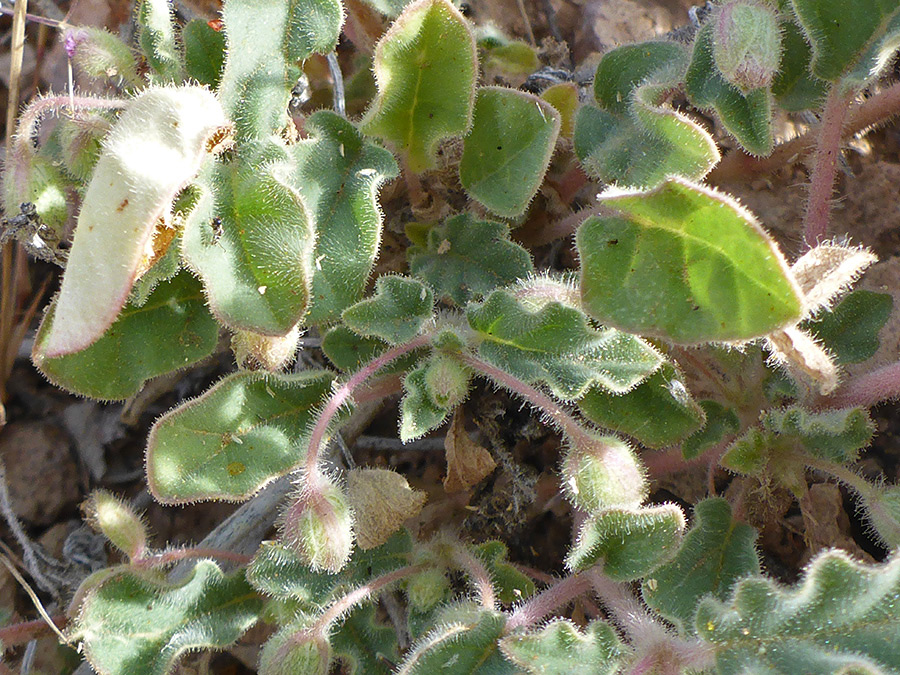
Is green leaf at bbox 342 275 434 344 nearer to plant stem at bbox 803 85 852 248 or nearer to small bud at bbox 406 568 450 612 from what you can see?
small bud at bbox 406 568 450 612

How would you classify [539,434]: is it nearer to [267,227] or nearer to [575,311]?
[575,311]

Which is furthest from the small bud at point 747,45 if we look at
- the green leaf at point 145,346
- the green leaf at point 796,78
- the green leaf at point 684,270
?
the green leaf at point 145,346

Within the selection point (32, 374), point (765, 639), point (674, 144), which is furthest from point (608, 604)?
point (32, 374)

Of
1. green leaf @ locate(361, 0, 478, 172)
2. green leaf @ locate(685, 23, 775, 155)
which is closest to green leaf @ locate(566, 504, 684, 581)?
green leaf @ locate(685, 23, 775, 155)

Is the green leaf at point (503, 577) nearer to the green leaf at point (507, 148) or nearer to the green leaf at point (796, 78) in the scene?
the green leaf at point (507, 148)

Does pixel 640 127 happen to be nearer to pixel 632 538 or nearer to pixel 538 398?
pixel 538 398
